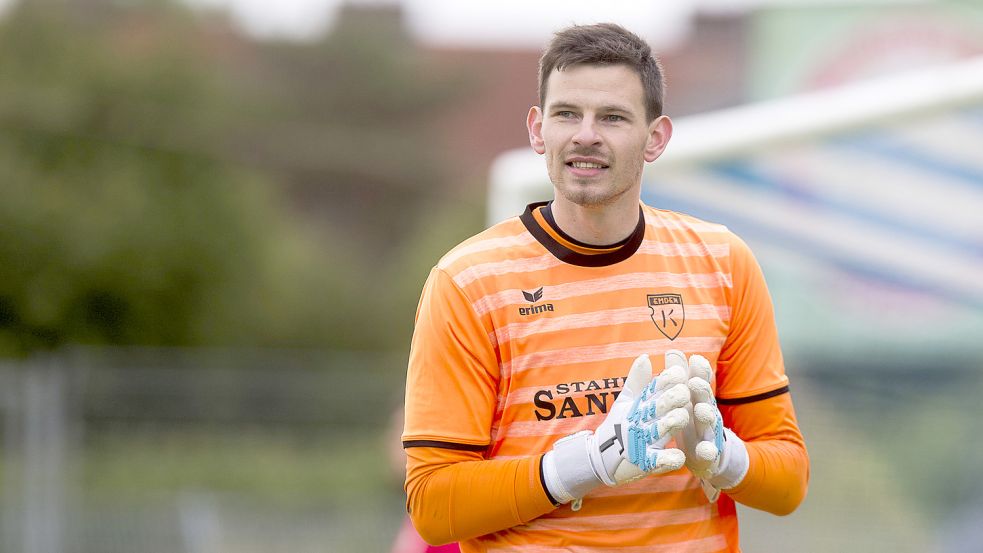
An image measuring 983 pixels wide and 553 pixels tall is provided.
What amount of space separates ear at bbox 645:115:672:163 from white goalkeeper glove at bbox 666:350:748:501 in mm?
549

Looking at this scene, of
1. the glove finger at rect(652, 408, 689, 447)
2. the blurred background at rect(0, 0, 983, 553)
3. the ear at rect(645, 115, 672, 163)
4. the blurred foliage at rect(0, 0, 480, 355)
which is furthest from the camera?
the blurred foliage at rect(0, 0, 480, 355)

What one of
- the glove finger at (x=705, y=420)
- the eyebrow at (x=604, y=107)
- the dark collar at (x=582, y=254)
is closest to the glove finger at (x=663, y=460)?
the glove finger at (x=705, y=420)

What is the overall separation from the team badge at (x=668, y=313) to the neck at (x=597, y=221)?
17 centimetres

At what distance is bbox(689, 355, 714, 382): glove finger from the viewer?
2.77 meters

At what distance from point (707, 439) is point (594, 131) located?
727mm

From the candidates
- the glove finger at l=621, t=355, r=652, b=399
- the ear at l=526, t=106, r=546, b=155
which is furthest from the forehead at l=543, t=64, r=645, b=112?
the glove finger at l=621, t=355, r=652, b=399

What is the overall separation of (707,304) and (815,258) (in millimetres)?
5051

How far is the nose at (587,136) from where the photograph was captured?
9.71ft

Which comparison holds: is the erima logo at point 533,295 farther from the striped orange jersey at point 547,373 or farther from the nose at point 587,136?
the nose at point 587,136

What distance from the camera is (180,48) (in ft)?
73.0

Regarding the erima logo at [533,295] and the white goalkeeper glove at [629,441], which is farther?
the erima logo at [533,295]

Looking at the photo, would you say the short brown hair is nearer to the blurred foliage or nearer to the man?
the man

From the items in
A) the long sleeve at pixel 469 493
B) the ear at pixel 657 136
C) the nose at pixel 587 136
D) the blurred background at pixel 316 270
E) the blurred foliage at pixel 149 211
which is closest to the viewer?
the long sleeve at pixel 469 493

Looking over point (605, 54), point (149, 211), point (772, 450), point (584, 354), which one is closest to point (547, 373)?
point (584, 354)
